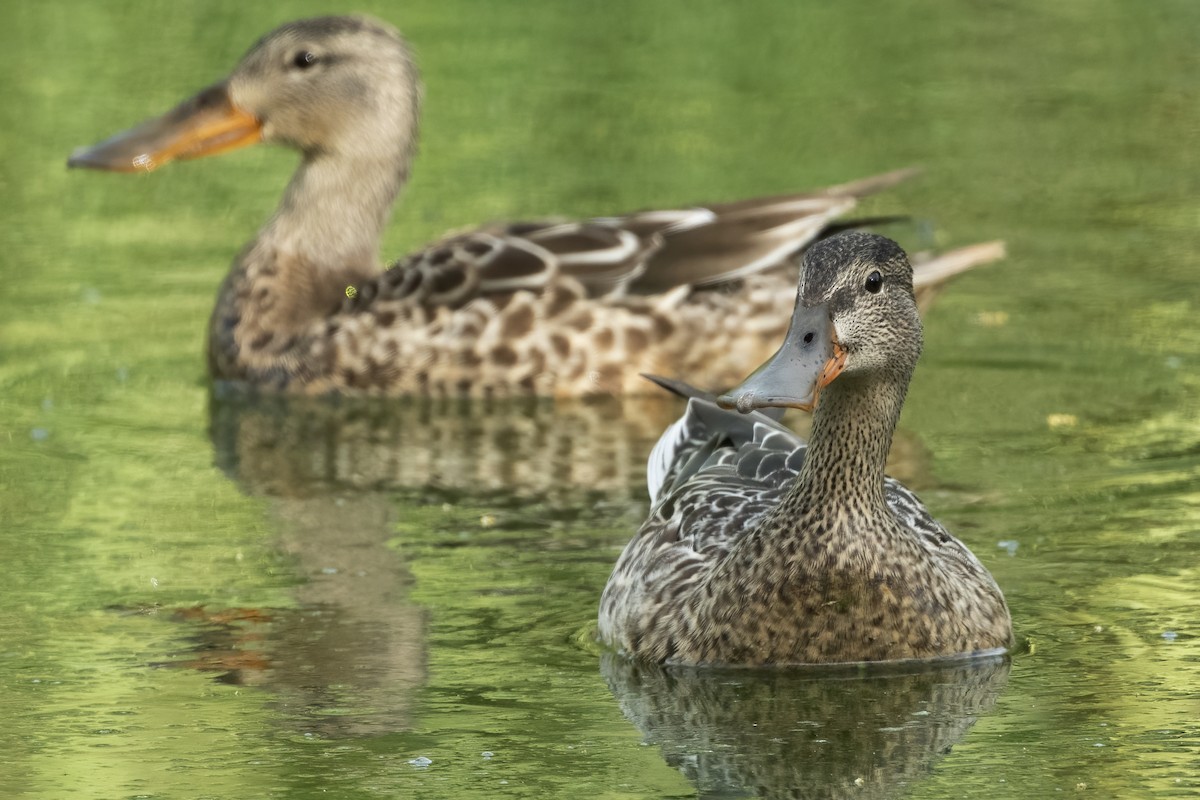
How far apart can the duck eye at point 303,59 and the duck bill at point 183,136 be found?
1.11ft

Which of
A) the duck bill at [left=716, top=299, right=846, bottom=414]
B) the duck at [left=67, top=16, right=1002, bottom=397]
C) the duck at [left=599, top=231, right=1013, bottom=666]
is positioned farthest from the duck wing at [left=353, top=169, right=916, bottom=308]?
the duck bill at [left=716, top=299, right=846, bottom=414]

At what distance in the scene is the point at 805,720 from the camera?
6.73 m

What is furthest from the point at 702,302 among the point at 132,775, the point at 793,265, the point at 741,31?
the point at 741,31

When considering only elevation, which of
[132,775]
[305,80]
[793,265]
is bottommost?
[132,775]

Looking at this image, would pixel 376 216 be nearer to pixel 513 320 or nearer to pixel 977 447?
pixel 513 320

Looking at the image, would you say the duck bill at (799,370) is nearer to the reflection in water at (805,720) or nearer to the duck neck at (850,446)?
the duck neck at (850,446)

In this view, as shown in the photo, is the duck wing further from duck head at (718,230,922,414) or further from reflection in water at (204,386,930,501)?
duck head at (718,230,922,414)

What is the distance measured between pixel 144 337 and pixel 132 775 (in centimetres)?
604

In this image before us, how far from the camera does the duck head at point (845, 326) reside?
21.5 feet

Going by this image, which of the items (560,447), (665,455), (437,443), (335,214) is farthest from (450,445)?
(335,214)

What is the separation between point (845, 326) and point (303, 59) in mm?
6063

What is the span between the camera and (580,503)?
30.7ft

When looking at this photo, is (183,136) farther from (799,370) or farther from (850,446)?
(799,370)

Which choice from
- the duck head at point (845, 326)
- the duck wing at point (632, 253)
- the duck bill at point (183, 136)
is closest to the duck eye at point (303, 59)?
the duck bill at point (183, 136)
